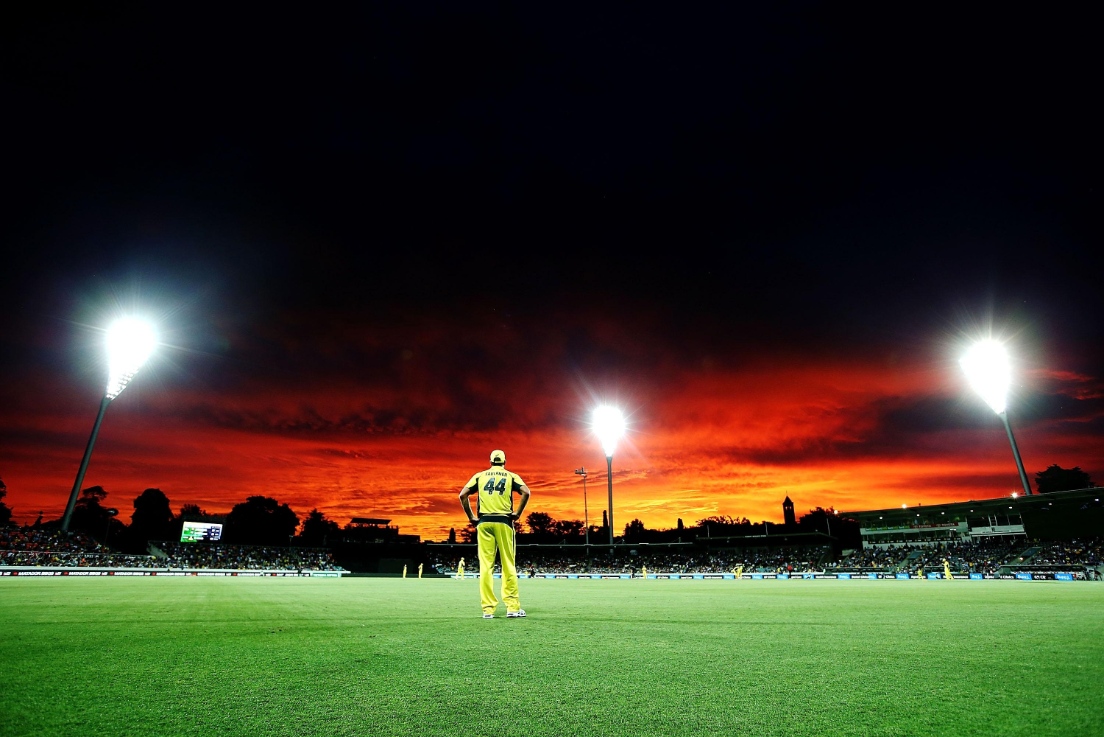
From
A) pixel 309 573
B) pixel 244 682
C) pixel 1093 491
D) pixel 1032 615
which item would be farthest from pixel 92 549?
pixel 1093 491

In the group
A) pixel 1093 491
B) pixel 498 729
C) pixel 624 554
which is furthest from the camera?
pixel 624 554

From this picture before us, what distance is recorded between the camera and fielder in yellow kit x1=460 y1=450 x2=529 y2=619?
6773 mm

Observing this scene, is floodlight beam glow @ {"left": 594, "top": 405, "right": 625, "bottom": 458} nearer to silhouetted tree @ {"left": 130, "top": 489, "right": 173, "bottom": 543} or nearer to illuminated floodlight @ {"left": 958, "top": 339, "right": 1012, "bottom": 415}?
illuminated floodlight @ {"left": 958, "top": 339, "right": 1012, "bottom": 415}

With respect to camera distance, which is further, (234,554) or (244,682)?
(234,554)

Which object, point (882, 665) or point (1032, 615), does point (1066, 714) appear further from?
point (1032, 615)

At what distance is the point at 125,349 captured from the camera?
33938 millimetres

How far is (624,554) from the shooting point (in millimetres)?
70875

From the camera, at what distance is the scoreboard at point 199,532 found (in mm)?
63406

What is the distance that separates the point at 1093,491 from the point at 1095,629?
48.2 metres

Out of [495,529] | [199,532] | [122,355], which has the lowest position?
[495,529]

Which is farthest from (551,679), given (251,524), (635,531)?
(635,531)

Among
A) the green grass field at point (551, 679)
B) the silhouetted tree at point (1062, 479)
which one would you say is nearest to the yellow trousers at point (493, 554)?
the green grass field at point (551, 679)

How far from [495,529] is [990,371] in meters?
35.8

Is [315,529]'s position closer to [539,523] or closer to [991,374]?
[539,523]
